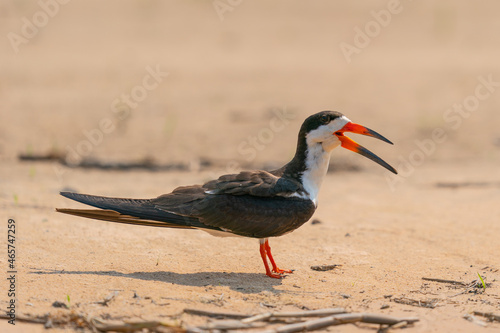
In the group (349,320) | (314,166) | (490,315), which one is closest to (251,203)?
(314,166)

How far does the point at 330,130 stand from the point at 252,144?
504 cm

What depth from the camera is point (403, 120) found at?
38.4ft

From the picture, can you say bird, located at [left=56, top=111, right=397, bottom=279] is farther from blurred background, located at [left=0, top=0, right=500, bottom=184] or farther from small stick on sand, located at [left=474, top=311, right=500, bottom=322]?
blurred background, located at [left=0, top=0, right=500, bottom=184]

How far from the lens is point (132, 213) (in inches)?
203

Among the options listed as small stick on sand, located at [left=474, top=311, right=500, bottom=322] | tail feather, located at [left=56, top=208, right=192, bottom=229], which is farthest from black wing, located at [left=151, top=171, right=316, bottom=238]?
small stick on sand, located at [left=474, top=311, right=500, bottom=322]

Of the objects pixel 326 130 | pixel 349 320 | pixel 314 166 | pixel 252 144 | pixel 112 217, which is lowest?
pixel 349 320

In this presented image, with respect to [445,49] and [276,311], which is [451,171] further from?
[445,49]

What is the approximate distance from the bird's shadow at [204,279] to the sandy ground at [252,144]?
2 centimetres

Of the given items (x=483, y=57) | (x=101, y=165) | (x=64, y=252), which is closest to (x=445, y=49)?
(x=483, y=57)

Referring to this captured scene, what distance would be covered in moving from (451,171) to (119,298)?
636 centimetres

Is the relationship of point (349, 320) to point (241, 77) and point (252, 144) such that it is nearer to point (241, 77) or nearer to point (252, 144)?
point (252, 144)

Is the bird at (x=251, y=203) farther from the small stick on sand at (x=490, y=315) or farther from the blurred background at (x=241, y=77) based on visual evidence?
the blurred background at (x=241, y=77)

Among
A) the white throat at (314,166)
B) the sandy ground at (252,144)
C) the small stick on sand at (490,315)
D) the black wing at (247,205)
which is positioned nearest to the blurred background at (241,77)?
the sandy ground at (252,144)

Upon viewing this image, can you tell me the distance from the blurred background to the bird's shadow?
4.59 m
